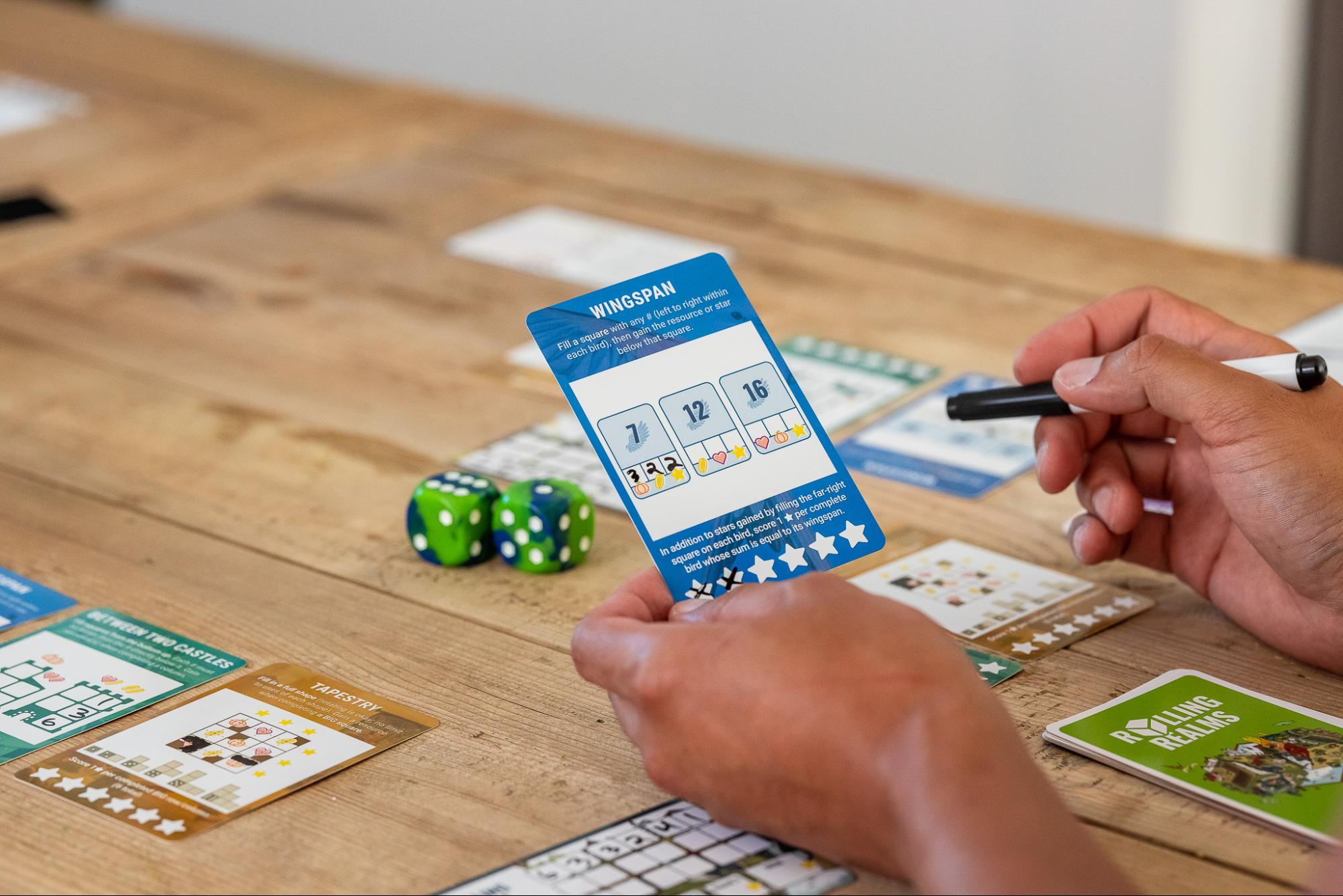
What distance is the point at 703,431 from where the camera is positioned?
955 mm

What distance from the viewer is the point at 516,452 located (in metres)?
1.37

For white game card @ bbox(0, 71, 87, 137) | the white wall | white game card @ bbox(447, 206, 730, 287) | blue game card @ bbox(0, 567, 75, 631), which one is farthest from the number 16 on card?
the white wall

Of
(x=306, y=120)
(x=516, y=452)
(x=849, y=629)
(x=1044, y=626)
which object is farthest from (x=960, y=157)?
(x=849, y=629)

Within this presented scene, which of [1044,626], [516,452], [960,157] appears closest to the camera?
[1044,626]

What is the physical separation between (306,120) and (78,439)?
1.01 metres

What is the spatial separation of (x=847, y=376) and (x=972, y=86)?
1575mm

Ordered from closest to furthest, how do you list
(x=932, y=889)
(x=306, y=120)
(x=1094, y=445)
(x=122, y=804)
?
(x=932, y=889), (x=122, y=804), (x=1094, y=445), (x=306, y=120)

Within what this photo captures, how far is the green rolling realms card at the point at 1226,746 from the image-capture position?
33.6 inches

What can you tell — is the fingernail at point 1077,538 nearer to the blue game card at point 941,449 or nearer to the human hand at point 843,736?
the blue game card at point 941,449

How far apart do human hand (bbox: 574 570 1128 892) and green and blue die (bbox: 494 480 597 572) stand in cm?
28

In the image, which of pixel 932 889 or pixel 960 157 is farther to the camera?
pixel 960 157

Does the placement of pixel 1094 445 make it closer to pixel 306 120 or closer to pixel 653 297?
pixel 653 297

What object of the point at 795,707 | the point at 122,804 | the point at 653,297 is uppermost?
the point at 653,297

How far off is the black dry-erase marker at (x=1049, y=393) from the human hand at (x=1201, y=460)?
13mm
